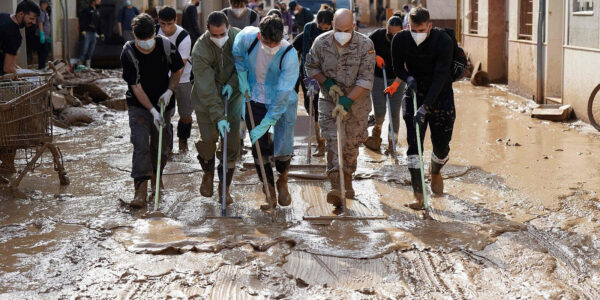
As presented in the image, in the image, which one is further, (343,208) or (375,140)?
(375,140)

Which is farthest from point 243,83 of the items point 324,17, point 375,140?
point 375,140

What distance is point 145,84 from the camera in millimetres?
8000

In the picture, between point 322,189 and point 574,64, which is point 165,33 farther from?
point 574,64

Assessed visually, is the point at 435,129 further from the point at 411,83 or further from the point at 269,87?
the point at 269,87

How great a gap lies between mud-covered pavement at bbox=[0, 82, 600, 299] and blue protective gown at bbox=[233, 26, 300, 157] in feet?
2.28

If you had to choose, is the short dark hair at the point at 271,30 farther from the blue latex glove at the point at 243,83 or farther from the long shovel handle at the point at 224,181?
the long shovel handle at the point at 224,181

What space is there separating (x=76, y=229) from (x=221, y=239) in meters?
1.30

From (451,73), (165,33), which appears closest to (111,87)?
(165,33)

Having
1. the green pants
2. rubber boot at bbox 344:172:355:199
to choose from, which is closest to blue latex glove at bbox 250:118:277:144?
the green pants

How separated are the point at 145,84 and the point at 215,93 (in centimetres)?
82

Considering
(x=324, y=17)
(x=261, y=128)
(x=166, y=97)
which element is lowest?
(x=261, y=128)

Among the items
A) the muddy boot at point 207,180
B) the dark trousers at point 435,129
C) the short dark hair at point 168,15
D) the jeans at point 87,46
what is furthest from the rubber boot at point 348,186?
the jeans at point 87,46

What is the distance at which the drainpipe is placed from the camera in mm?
15102

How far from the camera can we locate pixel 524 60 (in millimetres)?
16906
